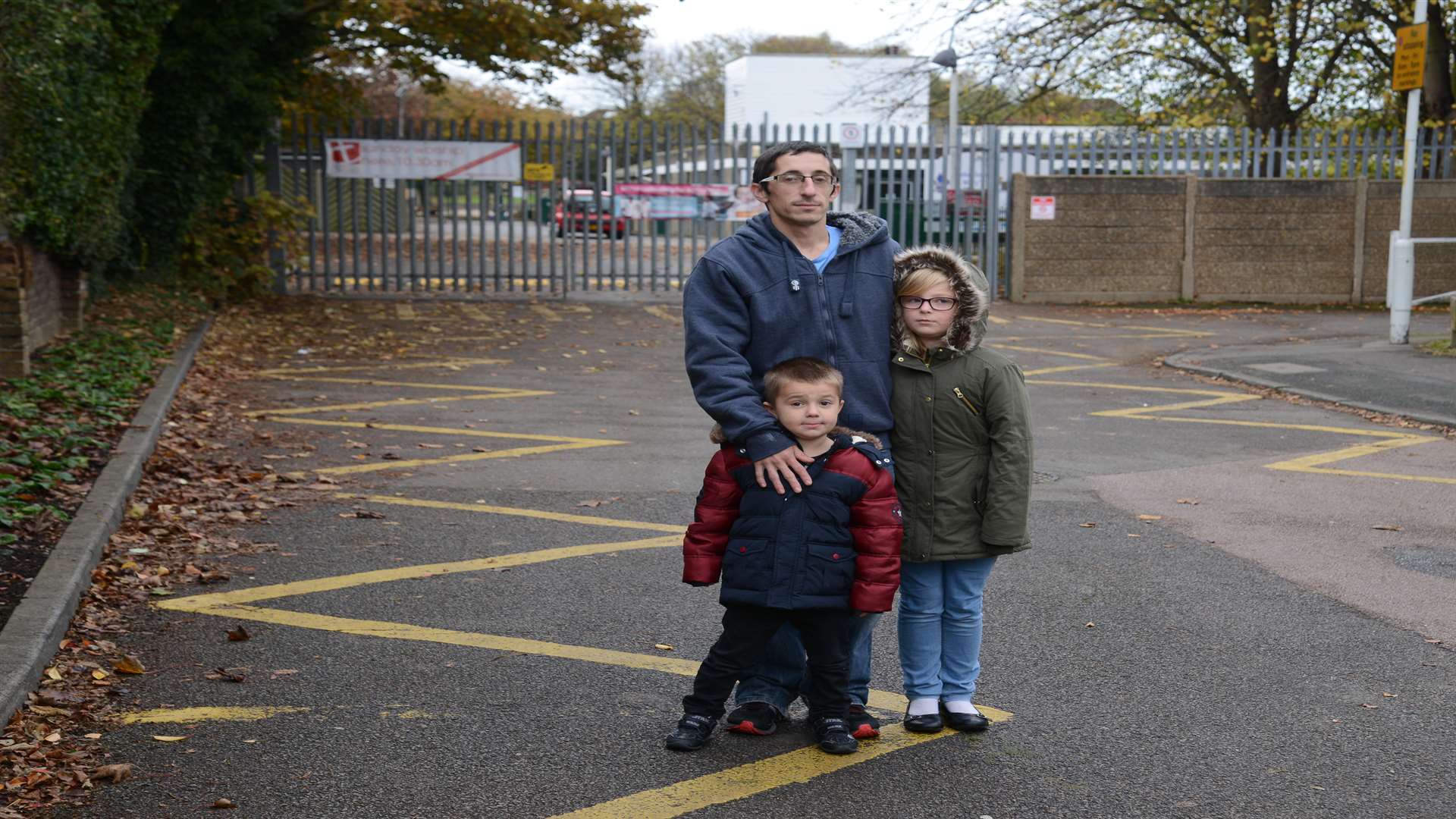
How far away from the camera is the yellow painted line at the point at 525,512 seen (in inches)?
282

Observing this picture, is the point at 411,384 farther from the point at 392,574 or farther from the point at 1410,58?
the point at 1410,58

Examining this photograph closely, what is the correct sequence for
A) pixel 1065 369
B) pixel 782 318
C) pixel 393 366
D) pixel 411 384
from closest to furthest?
pixel 782 318, pixel 411 384, pixel 393 366, pixel 1065 369

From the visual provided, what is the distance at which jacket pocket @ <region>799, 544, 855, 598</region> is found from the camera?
12.9 feet

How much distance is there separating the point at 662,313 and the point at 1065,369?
7.23 m

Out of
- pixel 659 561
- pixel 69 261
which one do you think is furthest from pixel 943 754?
pixel 69 261

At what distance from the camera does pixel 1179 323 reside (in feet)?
63.3

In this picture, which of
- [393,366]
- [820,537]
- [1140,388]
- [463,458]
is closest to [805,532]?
[820,537]

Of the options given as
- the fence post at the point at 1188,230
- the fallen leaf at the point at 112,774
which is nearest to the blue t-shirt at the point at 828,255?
the fallen leaf at the point at 112,774

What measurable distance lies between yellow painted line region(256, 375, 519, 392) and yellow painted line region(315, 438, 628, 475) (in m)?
2.74

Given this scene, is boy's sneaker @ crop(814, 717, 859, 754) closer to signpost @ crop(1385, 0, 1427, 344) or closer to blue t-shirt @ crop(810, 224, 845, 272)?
blue t-shirt @ crop(810, 224, 845, 272)

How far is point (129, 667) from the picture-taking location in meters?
4.72

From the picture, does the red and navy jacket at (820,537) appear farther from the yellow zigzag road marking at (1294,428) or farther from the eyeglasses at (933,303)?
the yellow zigzag road marking at (1294,428)

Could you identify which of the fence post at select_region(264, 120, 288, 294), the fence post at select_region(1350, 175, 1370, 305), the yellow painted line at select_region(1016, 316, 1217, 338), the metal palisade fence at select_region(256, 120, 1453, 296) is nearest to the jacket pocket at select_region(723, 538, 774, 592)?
the yellow painted line at select_region(1016, 316, 1217, 338)

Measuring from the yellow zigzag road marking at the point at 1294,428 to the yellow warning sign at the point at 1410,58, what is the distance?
5.36 m
